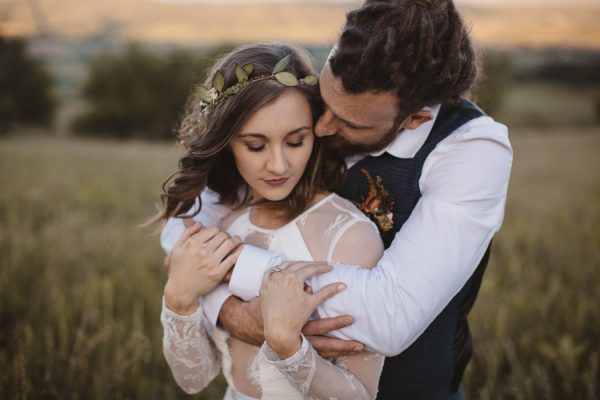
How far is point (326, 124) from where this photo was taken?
219cm

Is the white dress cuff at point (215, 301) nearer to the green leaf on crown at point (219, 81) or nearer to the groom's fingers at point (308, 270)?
the groom's fingers at point (308, 270)

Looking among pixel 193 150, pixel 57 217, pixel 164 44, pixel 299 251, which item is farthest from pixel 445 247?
pixel 164 44

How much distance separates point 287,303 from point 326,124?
86cm

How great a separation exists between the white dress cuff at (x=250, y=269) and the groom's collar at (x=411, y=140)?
0.69 m

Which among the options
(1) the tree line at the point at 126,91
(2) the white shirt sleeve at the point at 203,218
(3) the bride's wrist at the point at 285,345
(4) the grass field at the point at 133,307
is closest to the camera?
(3) the bride's wrist at the point at 285,345

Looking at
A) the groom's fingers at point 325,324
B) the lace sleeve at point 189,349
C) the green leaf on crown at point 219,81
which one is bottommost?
Answer: the lace sleeve at point 189,349

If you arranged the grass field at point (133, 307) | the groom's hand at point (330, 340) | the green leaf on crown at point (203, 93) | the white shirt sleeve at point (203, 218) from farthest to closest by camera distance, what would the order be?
the grass field at point (133, 307), the white shirt sleeve at point (203, 218), the green leaf on crown at point (203, 93), the groom's hand at point (330, 340)

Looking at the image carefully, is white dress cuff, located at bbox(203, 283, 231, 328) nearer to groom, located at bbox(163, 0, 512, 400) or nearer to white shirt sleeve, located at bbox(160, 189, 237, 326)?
groom, located at bbox(163, 0, 512, 400)

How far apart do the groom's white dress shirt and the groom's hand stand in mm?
27

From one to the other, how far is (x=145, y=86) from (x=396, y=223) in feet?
125

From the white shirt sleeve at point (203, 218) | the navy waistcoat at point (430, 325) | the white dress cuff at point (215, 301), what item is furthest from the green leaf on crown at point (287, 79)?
the white dress cuff at point (215, 301)

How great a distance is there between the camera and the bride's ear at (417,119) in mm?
2082

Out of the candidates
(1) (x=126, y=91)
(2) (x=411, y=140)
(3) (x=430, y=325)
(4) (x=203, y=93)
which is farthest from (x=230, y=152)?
(1) (x=126, y=91)

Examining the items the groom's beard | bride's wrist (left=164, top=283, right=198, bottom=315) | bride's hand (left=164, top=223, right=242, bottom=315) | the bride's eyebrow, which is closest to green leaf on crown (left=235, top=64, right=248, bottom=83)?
the bride's eyebrow
